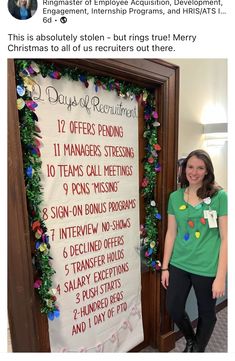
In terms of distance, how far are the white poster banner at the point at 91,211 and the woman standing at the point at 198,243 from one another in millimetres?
226

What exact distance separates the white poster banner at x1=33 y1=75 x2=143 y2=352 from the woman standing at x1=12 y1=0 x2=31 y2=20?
0.76ft

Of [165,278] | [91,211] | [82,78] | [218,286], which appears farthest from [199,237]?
[82,78]

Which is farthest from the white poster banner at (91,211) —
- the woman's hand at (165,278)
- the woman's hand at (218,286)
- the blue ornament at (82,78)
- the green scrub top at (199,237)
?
the woman's hand at (218,286)

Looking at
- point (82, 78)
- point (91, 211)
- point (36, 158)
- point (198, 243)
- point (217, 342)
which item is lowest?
point (217, 342)

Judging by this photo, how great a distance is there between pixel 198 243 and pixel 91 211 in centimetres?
51

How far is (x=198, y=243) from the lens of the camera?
1.24m

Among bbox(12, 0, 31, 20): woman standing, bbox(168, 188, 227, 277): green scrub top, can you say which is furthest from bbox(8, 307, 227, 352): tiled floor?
bbox(12, 0, 31, 20): woman standing

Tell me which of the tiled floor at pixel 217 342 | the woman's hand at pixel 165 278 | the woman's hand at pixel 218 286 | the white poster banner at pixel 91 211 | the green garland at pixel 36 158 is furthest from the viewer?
the tiled floor at pixel 217 342

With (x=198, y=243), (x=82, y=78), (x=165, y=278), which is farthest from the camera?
(x=165, y=278)

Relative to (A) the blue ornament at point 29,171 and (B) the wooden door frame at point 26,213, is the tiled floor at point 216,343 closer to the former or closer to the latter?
(B) the wooden door frame at point 26,213

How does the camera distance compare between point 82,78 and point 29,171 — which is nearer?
point 29,171

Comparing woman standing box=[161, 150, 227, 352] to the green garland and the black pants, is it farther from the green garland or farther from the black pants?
the green garland

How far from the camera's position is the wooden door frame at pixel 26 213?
0.85 meters

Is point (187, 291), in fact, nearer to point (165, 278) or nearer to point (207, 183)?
point (165, 278)
